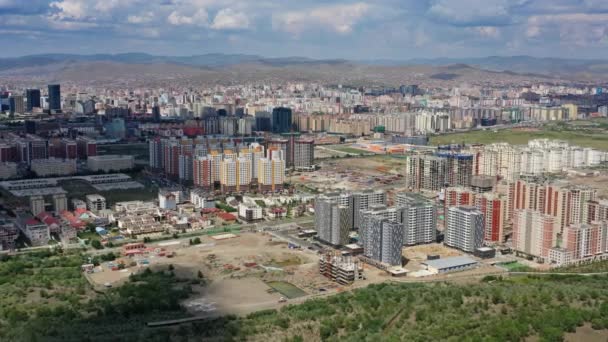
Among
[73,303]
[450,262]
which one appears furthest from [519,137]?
[73,303]

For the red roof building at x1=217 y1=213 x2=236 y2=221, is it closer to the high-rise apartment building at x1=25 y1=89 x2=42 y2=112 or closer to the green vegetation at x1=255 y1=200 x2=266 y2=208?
the green vegetation at x1=255 y1=200 x2=266 y2=208

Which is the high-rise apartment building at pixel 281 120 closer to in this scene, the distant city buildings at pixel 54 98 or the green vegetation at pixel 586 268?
the distant city buildings at pixel 54 98

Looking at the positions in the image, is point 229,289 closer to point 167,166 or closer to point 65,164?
point 167,166

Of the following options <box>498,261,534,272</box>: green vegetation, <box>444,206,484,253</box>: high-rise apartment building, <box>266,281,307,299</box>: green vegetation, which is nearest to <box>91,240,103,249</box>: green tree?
<box>266,281,307,299</box>: green vegetation

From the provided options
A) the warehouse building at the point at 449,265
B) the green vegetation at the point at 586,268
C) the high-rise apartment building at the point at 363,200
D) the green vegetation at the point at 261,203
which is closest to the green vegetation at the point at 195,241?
the high-rise apartment building at the point at 363,200

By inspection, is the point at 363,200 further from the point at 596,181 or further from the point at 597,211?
the point at 596,181

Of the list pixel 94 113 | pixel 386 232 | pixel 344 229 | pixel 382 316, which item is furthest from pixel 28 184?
pixel 94 113

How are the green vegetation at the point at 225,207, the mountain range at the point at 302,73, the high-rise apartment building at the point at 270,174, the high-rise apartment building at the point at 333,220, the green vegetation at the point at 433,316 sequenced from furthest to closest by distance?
the mountain range at the point at 302,73 < the high-rise apartment building at the point at 270,174 < the green vegetation at the point at 225,207 < the high-rise apartment building at the point at 333,220 < the green vegetation at the point at 433,316
